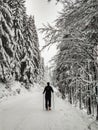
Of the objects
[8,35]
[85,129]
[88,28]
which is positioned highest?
[8,35]

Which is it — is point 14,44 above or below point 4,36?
below

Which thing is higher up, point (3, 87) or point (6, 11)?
point (6, 11)

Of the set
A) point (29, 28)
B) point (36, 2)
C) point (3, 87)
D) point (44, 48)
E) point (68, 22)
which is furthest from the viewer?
point (29, 28)

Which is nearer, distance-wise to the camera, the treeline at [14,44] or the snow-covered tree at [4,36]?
the snow-covered tree at [4,36]

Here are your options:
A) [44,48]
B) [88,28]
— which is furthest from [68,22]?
[44,48]

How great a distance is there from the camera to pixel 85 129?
8273 millimetres

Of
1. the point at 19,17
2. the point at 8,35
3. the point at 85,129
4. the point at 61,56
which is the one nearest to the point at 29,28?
the point at 19,17

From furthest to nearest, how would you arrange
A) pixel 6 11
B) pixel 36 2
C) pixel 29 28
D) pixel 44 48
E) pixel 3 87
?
pixel 29 28, pixel 3 87, pixel 6 11, pixel 44 48, pixel 36 2

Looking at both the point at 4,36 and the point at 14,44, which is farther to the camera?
the point at 14,44

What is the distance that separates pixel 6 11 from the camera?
1981cm

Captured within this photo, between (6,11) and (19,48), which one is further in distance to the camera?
(19,48)

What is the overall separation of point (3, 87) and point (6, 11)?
9.41 meters

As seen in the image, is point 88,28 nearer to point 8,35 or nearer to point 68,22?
point 68,22

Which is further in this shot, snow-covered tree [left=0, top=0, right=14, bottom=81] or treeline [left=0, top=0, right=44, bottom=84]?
treeline [left=0, top=0, right=44, bottom=84]
